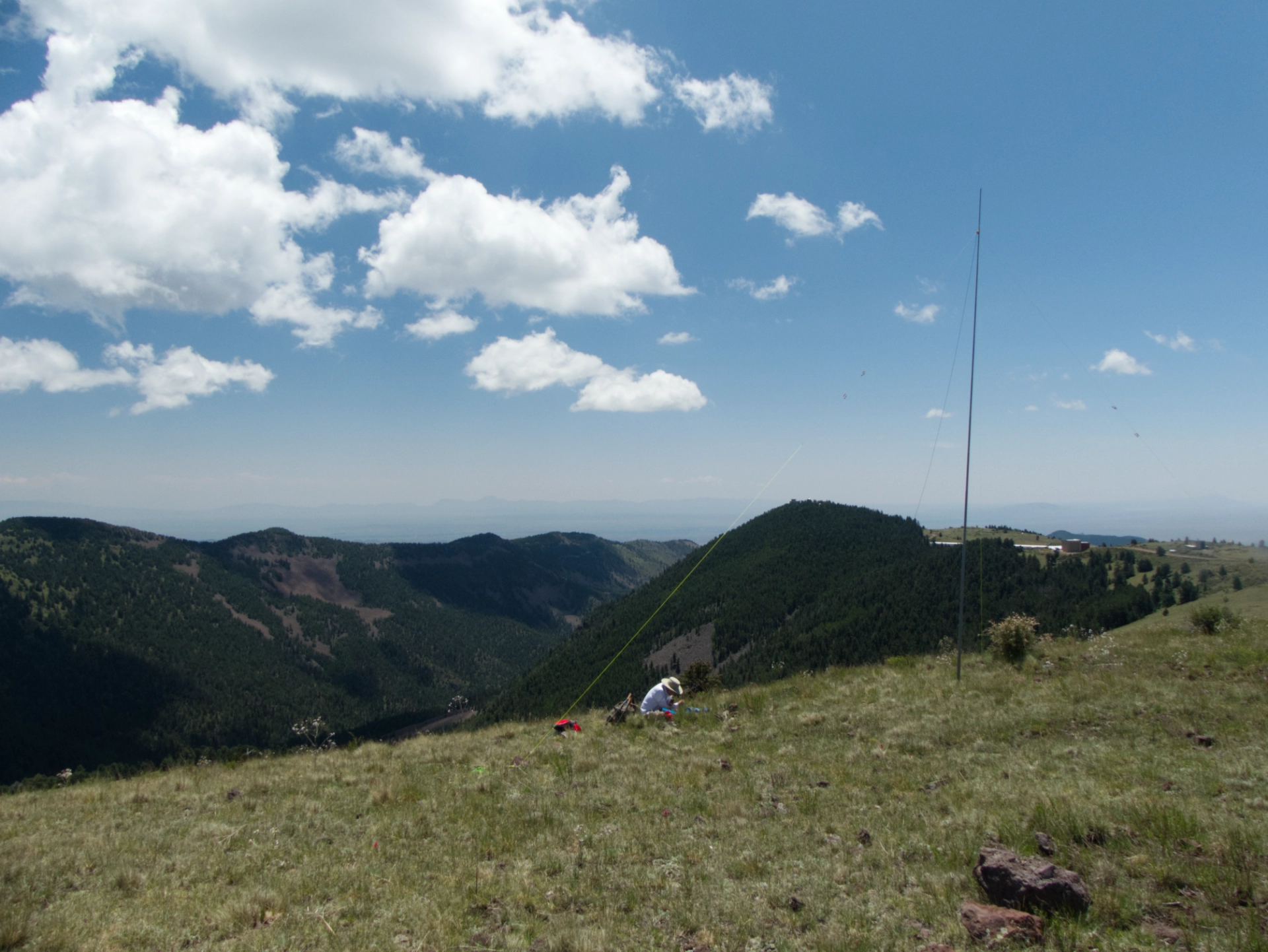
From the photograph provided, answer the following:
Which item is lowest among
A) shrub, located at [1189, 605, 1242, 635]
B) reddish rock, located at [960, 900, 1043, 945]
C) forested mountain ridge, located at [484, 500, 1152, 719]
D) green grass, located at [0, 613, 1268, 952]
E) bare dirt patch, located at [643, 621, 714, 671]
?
bare dirt patch, located at [643, 621, 714, 671]

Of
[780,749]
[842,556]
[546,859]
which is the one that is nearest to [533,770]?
[546,859]

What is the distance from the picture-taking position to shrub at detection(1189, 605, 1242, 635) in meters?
19.2

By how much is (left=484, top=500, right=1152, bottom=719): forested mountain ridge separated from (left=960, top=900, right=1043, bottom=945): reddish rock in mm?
41000

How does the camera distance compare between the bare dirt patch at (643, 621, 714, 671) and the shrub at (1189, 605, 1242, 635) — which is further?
the bare dirt patch at (643, 621, 714, 671)

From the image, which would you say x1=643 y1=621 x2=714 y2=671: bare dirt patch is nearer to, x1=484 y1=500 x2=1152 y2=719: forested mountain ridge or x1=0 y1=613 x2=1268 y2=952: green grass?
x1=484 y1=500 x2=1152 y2=719: forested mountain ridge

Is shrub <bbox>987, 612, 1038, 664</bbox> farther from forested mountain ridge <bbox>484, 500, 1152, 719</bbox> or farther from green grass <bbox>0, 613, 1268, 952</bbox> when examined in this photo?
forested mountain ridge <bbox>484, 500, 1152, 719</bbox>

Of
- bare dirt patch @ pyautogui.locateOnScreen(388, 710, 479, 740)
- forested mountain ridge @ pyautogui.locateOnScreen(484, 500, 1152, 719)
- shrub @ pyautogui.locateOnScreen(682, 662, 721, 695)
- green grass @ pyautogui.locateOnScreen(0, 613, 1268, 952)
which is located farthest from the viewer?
bare dirt patch @ pyautogui.locateOnScreen(388, 710, 479, 740)

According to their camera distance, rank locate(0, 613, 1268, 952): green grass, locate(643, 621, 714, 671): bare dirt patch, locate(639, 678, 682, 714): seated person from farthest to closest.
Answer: locate(643, 621, 714, 671): bare dirt patch, locate(639, 678, 682, 714): seated person, locate(0, 613, 1268, 952): green grass

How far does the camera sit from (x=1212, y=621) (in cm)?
1947

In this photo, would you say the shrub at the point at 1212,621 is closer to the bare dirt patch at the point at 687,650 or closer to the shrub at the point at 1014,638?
the shrub at the point at 1014,638

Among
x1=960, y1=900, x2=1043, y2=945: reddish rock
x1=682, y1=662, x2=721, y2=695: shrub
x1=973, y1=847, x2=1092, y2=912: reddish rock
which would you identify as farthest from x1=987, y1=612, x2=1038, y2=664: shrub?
x1=960, y1=900, x2=1043, y2=945: reddish rock

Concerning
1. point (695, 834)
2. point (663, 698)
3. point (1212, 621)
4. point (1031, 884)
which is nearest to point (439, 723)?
point (663, 698)

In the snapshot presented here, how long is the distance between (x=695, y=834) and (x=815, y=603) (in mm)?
125052

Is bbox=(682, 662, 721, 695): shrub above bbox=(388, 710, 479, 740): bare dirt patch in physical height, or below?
above
